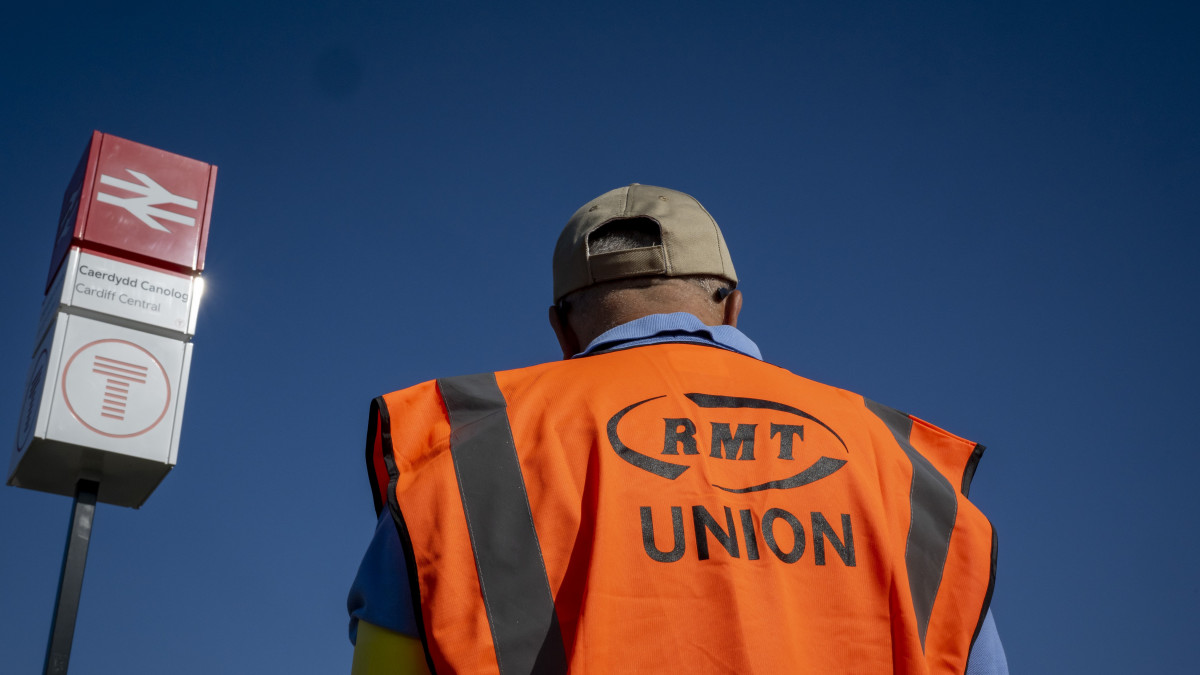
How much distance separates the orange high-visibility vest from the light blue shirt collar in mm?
194

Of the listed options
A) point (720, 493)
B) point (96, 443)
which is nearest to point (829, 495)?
point (720, 493)

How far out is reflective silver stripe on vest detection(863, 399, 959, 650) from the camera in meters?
1.99

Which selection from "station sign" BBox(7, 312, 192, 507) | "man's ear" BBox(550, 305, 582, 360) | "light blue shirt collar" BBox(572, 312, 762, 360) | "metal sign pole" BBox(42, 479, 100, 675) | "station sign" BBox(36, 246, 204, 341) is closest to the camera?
"light blue shirt collar" BBox(572, 312, 762, 360)

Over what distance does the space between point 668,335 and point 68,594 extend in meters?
3.71

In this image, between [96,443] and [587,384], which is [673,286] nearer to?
[587,384]

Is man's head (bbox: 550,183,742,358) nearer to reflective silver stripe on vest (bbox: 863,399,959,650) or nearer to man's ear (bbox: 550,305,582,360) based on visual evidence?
man's ear (bbox: 550,305,582,360)

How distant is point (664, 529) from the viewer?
1904 millimetres

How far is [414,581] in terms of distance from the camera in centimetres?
183

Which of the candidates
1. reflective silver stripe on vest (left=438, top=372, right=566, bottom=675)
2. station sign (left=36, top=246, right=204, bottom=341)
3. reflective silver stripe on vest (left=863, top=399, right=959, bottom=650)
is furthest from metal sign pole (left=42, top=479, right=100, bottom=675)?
reflective silver stripe on vest (left=863, top=399, right=959, bottom=650)

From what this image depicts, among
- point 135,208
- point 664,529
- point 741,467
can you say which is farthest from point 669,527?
point 135,208

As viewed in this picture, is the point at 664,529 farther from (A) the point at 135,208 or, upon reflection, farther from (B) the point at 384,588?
(A) the point at 135,208

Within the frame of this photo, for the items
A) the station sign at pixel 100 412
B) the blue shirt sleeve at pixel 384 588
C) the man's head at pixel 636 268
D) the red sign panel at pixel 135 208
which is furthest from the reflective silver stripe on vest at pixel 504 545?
the red sign panel at pixel 135 208

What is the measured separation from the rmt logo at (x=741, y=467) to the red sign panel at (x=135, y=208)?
184 inches

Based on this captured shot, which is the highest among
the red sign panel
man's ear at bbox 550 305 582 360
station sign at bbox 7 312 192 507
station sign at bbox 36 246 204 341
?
the red sign panel
